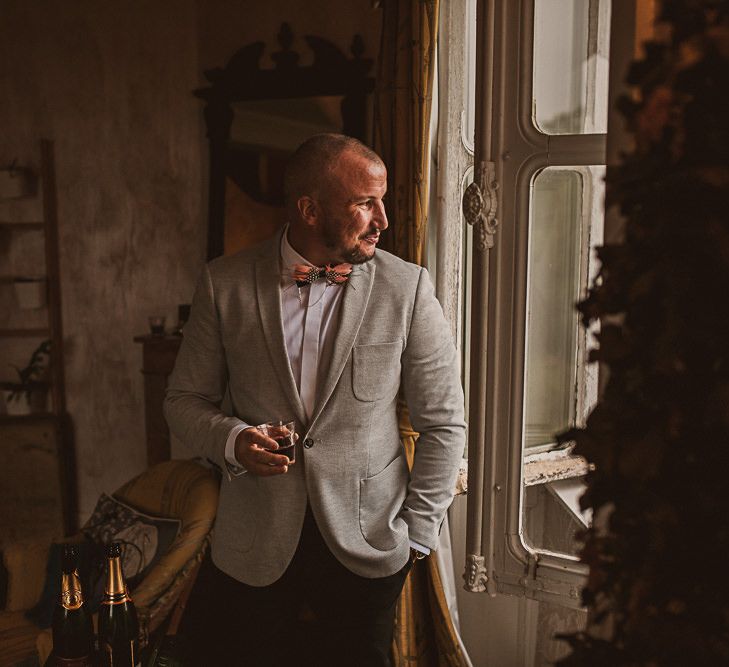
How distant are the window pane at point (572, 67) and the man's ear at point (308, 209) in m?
0.71

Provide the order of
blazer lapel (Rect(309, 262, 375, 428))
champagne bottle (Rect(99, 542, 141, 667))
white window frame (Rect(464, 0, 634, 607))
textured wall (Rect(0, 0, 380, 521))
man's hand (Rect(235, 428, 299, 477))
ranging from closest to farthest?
man's hand (Rect(235, 428, 299, 477)) → blazer lapel (Rect(309, 262, 375, 428)) → champagne bottle (Rect(99, 542, 141, 667)) → white window frame (Rect(464, 0, 634, 607)) → textured wall (Rect(0, 0, 380, 521))

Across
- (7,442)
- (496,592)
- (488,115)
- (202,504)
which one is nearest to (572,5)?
(488,115)

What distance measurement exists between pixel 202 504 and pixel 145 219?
67.2 inches

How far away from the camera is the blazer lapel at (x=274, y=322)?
6.01 feet

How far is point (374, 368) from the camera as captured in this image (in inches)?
73.0

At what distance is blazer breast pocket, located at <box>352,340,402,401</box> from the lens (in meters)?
1.84

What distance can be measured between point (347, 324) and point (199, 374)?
1.34 ft

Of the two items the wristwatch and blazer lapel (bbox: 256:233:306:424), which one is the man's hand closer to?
blazer lapel (bbox: 256:233:306:424)

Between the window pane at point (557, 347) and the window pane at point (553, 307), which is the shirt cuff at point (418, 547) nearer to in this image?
the window pane at point (557, 347)

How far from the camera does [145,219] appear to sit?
3.72 meters

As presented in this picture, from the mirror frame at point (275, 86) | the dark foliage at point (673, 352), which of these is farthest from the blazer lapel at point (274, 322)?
the mirror frame at point (275, 86)

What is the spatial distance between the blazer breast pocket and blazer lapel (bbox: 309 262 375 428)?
0.03 meters

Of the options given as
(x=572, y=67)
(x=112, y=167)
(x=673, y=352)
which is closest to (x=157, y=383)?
(x=112, y=167)

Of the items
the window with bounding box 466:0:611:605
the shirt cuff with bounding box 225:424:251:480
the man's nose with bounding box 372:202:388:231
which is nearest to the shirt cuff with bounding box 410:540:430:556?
the window with bounding box 466:0:611:605
